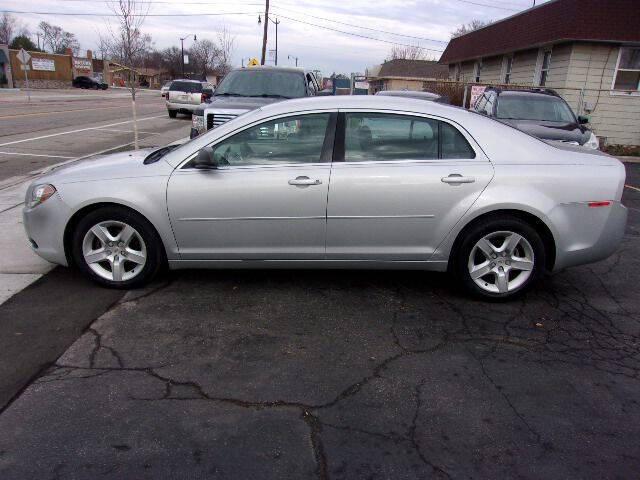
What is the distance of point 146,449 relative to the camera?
2.57 m

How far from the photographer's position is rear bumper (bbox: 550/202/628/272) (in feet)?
13.9

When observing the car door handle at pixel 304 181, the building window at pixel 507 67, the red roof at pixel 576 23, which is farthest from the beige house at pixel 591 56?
the car door handle at pixel 304 181

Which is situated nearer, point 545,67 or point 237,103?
point 237,103

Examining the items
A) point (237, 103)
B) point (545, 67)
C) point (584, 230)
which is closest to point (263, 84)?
point (237, 103)

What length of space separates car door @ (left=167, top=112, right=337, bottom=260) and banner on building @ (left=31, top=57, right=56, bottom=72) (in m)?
66.6

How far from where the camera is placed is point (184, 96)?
24953 mm

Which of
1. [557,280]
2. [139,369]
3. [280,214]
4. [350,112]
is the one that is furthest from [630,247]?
[139,369]

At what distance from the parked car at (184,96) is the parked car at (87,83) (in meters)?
49.2

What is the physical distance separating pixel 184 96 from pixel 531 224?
2325 cm

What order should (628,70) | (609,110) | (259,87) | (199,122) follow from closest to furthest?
(199,122)
(259,87)
(628,70)
(609,110)

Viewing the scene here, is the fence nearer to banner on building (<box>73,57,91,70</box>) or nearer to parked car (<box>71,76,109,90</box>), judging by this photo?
parked car (<box>71,76,109,90</box>)

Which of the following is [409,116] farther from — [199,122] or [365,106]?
[199,122]

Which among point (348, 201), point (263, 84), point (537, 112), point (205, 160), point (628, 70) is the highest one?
point (628, 70)

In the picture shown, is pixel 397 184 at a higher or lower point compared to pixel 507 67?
lower
